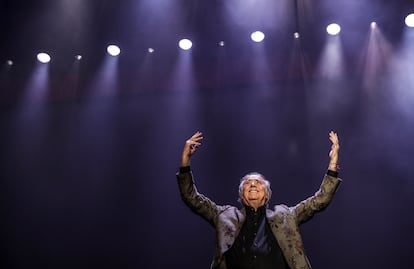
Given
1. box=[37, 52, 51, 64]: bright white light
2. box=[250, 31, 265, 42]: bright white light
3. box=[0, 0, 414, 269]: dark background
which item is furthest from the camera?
box=[37, 52, 51, 64]: bright white light

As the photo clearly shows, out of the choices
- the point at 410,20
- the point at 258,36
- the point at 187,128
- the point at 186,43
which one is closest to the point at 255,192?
the point at 187,128

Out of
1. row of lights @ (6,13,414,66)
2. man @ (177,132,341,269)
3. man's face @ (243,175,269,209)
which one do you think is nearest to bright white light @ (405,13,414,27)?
row of lights @ (6,13,414,66)

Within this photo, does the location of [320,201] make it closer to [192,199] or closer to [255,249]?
[255,249]

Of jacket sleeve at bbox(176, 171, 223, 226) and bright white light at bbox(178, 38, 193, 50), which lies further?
bright white light at bbox(178, 38, 193, 50)

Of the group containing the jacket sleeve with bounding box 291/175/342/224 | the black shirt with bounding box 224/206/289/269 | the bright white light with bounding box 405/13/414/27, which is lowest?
the black shirt with bounding box 224/206/289/269

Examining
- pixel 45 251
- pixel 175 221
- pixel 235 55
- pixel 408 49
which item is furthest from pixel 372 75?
pixel 45 251

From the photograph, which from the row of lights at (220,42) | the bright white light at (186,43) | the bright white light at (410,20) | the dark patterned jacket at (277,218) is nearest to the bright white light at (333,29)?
the row of lights at (220,42)

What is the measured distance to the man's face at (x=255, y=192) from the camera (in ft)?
7.82

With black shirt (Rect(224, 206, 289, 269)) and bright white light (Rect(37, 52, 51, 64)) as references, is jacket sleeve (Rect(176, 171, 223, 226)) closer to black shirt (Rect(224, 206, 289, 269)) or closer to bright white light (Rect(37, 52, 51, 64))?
black shirt (Rect(224, 206, 289, 269))

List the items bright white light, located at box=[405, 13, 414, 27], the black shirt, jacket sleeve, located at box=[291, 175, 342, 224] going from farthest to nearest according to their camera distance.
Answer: bright white light, located at box=[405, 13, 414, 27]
jacket sleeve, located at box=[291, 175, 342, 224]
the black shirt

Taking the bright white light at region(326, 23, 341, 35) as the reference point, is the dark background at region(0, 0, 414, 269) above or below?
below

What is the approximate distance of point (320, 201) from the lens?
2.33 m

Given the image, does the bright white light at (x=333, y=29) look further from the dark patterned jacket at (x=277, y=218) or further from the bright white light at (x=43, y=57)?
the bright white light at (x=43, y=57)

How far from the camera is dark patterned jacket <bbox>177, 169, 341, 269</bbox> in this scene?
2217 mm
